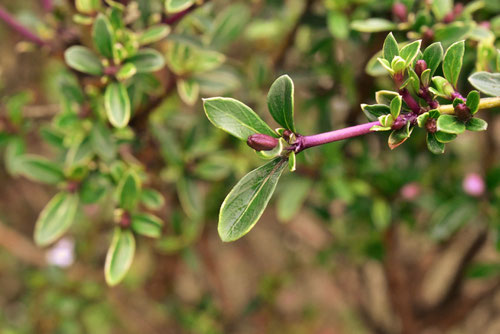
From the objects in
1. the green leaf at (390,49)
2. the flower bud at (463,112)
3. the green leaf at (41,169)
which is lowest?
the green leaf at (41,169)

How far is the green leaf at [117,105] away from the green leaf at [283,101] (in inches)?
10.5

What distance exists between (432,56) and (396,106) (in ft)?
0.31

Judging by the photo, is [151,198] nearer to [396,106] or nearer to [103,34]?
[103,34]

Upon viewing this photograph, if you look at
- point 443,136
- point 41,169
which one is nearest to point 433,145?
point 443,136

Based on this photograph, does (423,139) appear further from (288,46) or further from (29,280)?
(29,280)

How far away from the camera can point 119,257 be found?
757 mm

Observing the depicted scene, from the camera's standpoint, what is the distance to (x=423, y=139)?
1.12m

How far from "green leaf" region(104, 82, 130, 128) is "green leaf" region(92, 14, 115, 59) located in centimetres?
5

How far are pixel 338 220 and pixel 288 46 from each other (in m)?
0.46

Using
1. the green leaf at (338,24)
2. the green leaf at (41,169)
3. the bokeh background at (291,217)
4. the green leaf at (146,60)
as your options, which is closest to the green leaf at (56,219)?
the green leaf at (41,169)

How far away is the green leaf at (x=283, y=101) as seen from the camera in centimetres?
53

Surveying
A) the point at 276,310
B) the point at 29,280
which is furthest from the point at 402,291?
the point at 29,280

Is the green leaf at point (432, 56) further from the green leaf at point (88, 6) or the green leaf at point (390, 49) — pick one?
the green leaf at point (88, 6)

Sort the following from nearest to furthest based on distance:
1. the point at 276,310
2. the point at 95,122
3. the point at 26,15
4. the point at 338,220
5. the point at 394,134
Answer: the point at 394,134
the point at 95,122
the point at 26,15
the point at 338,220
the point at 276,310
